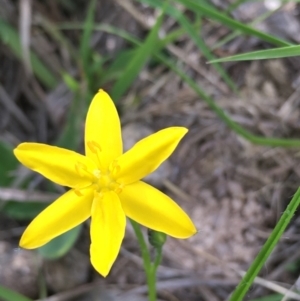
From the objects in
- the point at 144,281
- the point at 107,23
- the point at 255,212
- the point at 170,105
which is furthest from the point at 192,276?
the point at 107,23

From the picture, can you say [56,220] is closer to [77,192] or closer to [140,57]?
[77,192]

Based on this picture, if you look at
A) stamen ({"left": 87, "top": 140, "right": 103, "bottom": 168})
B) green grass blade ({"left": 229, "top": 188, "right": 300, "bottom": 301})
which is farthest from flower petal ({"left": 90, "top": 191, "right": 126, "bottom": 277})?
green grass blade ({"left": 229, "top": 188, "right": 300, "bottom": 301})

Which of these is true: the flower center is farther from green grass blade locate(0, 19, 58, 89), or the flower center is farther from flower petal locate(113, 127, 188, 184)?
green grass blade locate(0, 19, 58, 89)

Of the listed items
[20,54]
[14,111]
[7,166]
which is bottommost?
[7,166]

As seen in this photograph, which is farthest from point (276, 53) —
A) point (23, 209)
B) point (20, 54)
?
point (20, 54)

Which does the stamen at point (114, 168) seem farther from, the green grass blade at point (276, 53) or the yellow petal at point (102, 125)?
the green grass blade at point (276, 53)

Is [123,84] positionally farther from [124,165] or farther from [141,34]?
[124,165]
